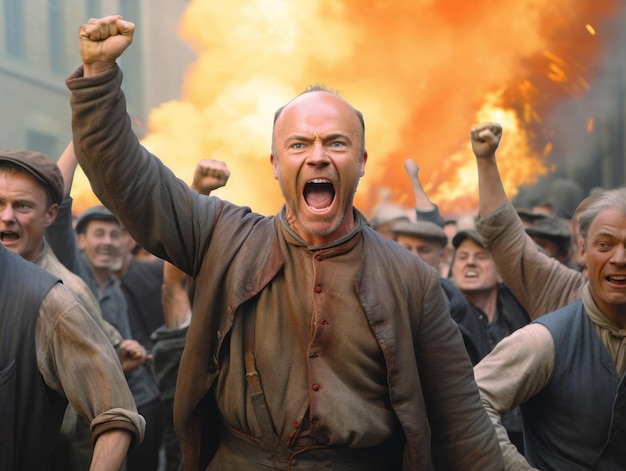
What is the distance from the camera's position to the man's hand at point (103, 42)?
3.13 metres

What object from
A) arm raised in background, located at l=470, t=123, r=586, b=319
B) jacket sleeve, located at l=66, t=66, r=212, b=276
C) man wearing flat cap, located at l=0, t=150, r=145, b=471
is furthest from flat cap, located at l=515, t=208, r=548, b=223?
man wearing flat cap, located at l=0, t=150, r=145, b=471

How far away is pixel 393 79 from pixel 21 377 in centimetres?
1097

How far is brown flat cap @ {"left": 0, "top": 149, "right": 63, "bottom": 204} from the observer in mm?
4293

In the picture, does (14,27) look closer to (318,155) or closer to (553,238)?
(553,238)

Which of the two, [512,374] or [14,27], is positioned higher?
[14,27]

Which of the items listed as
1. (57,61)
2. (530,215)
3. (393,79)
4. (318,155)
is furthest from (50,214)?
(393,79)

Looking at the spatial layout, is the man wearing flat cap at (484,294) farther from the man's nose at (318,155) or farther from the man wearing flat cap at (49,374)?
the man wearing flat cap at (49,374)

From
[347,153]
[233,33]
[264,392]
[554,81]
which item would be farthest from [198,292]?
[554,81]

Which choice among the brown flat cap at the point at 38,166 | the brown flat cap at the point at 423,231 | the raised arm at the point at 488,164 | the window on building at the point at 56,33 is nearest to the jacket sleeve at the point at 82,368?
the brown flat cap at the point at 38,166

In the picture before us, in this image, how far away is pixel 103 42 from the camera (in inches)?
124

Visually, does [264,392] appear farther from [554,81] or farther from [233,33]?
[554,81]

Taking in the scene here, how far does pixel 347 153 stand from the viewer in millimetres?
3512

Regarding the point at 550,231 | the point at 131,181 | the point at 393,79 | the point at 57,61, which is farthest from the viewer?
the point at 393,79

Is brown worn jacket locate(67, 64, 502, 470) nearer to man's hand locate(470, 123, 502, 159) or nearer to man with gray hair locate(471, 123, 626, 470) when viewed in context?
man with gray hair locate(471, 123, 626, 470)
